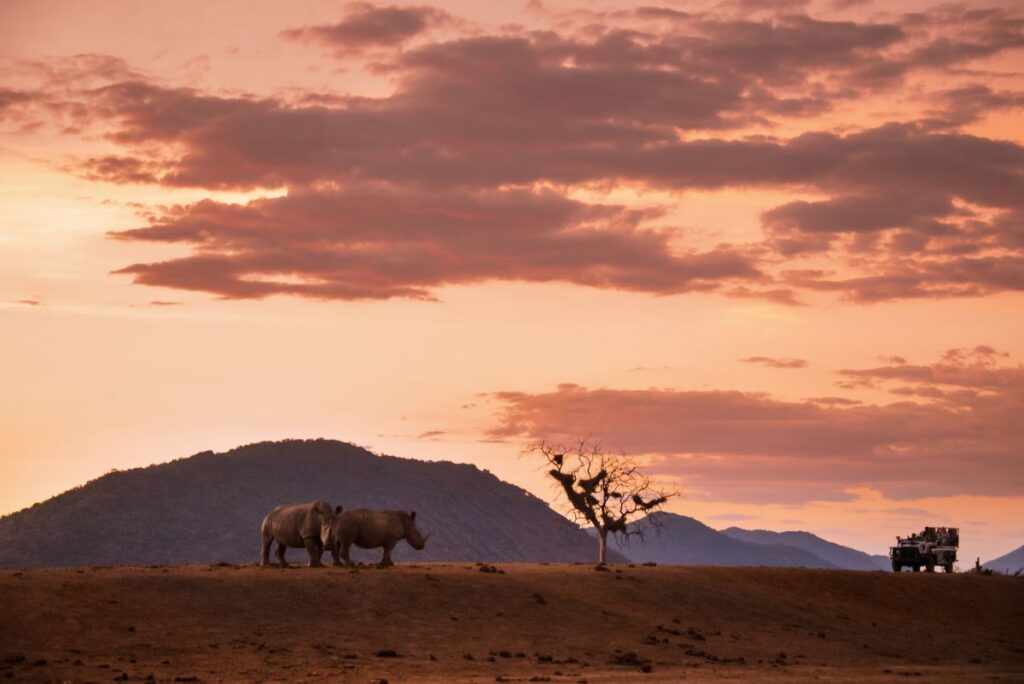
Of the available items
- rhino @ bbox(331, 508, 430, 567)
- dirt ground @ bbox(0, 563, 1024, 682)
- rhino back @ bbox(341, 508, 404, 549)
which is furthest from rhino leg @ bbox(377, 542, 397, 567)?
dirt ground @ bbox(0, 563, 1024, 682)

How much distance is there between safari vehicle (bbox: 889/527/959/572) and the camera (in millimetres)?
81625

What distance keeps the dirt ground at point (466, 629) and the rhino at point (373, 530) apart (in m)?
2.26

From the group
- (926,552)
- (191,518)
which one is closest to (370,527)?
(926,552)

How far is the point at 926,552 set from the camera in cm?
8219

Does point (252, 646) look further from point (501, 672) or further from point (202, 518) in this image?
point (202, 518)

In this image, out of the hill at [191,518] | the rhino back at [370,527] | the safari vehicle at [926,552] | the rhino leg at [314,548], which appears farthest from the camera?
the hill at [191,518]

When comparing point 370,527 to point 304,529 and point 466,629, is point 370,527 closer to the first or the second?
point 304,529

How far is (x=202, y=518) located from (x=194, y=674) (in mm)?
132215

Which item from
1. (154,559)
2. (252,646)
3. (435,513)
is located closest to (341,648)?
(252,646)

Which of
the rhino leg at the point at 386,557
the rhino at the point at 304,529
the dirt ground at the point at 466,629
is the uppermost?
the rhino at the point at 304,529

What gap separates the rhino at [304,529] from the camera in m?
56.8

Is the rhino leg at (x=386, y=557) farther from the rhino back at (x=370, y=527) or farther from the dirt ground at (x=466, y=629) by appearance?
the dirt ground at (x=466, y=629)

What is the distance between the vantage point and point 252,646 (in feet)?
144

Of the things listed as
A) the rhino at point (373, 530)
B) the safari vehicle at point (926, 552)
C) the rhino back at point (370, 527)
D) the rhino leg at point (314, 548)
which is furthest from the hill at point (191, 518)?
the rhino leg at point (314, 548)
